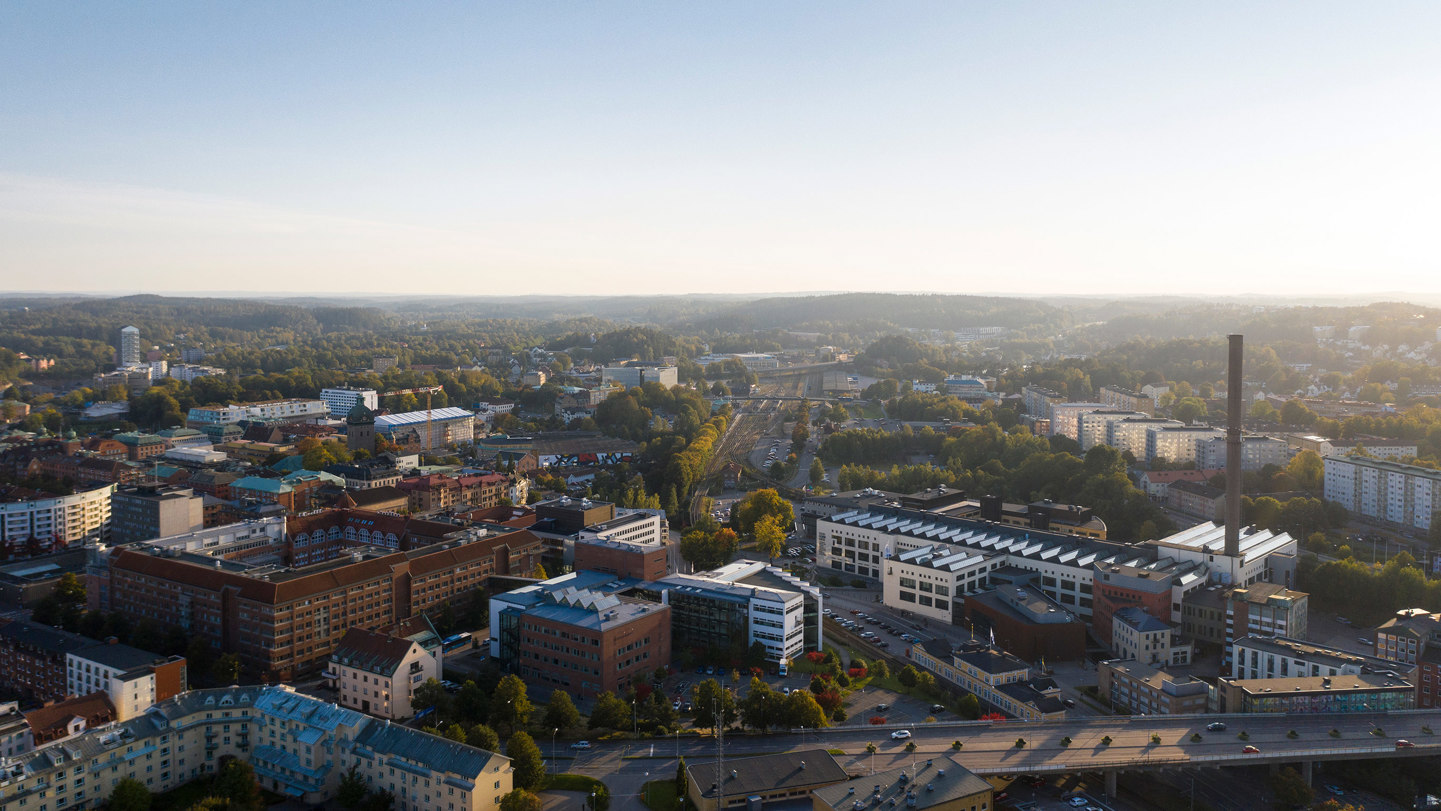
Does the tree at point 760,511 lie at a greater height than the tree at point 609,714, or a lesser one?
greater

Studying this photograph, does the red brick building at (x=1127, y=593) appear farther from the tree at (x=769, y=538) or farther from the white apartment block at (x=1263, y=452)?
the white apartment block at (x=1263, y=452)

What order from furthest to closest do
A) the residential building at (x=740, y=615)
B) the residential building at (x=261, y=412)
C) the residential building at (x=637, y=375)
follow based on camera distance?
the residential building at (x=637, y=375), the residential building at (x=261, y=412), the residential building at (x=740, y=615)

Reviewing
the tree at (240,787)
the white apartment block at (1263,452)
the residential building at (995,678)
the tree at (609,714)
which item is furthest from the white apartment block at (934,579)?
the white apartment block at (1263,452)

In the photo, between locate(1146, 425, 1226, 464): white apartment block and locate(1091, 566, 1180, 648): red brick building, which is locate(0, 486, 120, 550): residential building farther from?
locate(1146, 425, 1226, 464): white apartment block

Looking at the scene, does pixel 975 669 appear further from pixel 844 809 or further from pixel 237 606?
pixel 237 606

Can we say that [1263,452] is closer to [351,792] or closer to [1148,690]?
[1148,690]

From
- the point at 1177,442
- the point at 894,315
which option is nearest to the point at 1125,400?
the point at 1177,442
